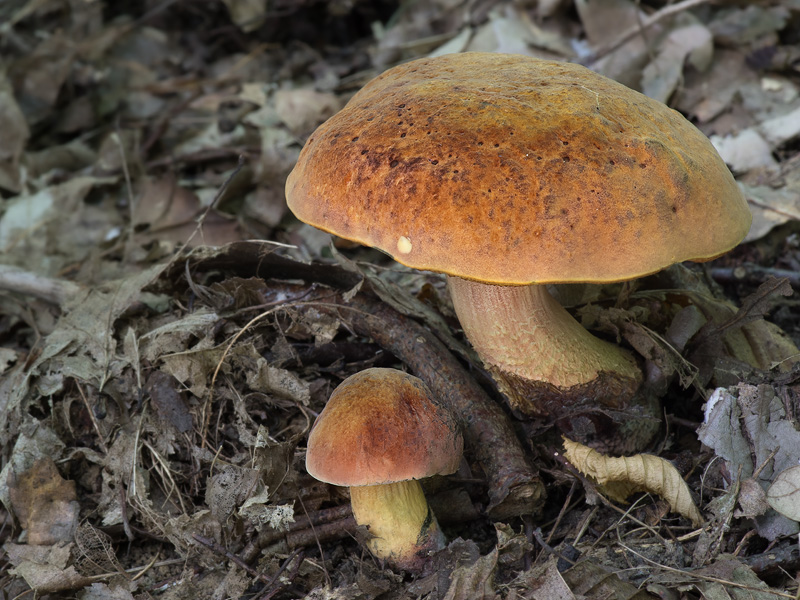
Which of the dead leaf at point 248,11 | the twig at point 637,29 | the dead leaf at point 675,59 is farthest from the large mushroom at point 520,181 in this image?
the dead leaf at point 248,11

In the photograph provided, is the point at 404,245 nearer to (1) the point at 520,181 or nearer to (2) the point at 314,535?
(1) the point at 520,181

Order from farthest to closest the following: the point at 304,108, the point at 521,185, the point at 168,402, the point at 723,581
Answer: the point at 304,108
the point at 168,402
the point at 723,581
the point at 521,185

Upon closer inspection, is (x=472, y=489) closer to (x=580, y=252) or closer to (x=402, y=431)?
(x=402, y=431)

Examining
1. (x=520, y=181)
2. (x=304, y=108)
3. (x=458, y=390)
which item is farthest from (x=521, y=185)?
(x=304, y=108)

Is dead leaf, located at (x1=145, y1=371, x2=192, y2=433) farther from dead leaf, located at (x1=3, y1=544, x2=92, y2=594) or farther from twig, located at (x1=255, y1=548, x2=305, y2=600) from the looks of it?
twig, located at (x1=255, y1=548, x2=305, y2=600)

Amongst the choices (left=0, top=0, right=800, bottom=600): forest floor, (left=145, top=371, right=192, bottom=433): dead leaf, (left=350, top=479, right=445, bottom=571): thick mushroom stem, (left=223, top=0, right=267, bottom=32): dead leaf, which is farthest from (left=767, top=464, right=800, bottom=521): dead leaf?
(left=223, top=0, right=267, bottom=32): dead leaf

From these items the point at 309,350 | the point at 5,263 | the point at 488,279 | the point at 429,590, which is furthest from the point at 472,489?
the point at 5,263

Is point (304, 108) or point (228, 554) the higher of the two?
point (304, 108)
